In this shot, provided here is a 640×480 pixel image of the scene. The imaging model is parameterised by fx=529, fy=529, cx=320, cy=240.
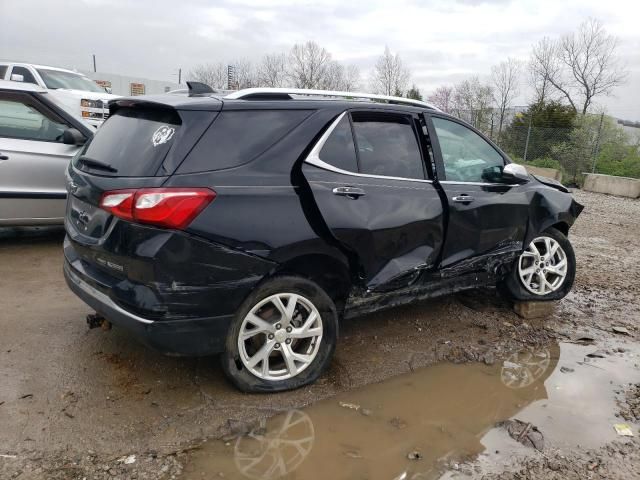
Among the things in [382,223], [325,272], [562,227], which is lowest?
[325,272]

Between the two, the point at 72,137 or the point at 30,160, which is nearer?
the point at 30,160

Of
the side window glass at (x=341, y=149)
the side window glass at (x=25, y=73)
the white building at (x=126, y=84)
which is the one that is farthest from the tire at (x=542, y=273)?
the white building at (x=126, y=84)

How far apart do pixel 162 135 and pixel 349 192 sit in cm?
116

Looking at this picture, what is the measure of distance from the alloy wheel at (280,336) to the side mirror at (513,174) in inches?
81.0

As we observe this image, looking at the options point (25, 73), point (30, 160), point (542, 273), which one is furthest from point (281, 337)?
point (25, 73)

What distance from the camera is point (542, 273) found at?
4.82 m

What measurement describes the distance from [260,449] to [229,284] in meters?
0.88

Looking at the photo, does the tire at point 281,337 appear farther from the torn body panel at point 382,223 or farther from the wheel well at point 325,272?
the torn body panel at point 382,223

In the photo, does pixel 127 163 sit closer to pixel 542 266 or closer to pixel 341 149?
pixel 341 149

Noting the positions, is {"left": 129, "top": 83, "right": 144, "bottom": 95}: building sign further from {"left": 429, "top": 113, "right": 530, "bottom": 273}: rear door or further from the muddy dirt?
{"left": 429, "top": 113, "right": 530, "bottom": 273}: rear door

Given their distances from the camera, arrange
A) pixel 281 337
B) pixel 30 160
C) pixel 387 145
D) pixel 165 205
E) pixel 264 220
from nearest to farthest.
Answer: pixel 165 205
pixel 264 220
pixel 281 337
pixel 387 145
pixel 30 160

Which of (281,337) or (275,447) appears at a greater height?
(281,337)

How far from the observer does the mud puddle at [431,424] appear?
267cm

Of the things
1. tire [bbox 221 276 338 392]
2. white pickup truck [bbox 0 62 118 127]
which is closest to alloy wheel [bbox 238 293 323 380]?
tire [bbox 221 276 338 392]
